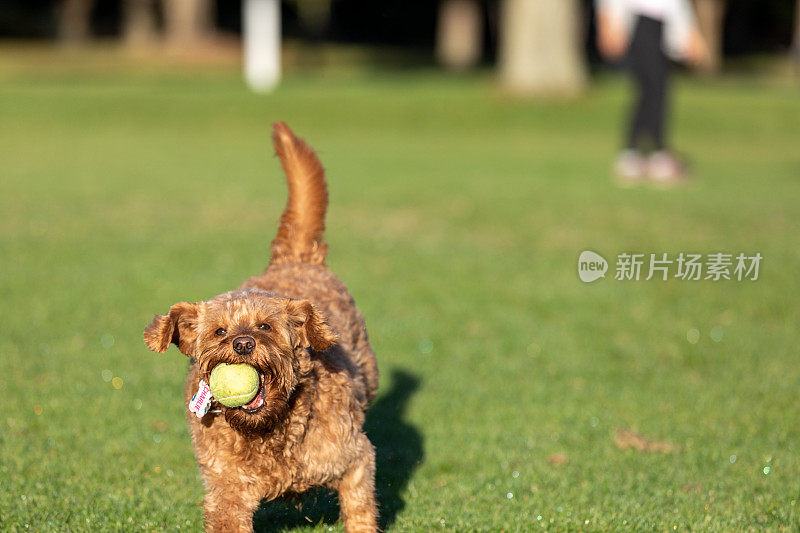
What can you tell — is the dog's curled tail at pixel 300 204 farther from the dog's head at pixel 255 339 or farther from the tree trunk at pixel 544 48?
the tree trunk at pixel 544 48

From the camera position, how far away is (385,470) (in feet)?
17.5

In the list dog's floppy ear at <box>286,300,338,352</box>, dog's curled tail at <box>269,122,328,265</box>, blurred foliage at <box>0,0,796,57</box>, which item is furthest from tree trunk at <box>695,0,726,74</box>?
dog's floppy ear at <box>286,300,338,352</box>

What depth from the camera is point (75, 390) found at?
21.5 feet

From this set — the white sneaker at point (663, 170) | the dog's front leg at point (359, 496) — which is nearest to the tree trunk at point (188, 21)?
the white sneaker at point (663, 170)

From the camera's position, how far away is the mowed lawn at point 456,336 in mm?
5055

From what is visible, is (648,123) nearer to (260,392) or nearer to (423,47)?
(260,392)

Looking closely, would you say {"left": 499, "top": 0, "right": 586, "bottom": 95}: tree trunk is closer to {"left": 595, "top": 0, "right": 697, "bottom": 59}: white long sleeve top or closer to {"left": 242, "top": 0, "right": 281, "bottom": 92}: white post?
{"left": 242, "top": 0, "right": 281, "bottom": 92}: white post

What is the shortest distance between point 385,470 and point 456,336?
2828mm

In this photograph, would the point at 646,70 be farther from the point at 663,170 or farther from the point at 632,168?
the point at 632,168

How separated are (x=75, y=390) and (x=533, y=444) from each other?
10.0 feet

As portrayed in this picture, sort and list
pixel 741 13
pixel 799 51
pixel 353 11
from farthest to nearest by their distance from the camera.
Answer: pixel 353 11 → pixel 741 13 → pixel 799 51

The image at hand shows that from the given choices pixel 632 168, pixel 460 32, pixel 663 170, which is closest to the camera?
pixel 663 170

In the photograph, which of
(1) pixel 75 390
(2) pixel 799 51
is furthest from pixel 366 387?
(2) pixel 799 51

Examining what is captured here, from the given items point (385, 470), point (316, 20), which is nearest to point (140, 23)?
point (316, 20)
